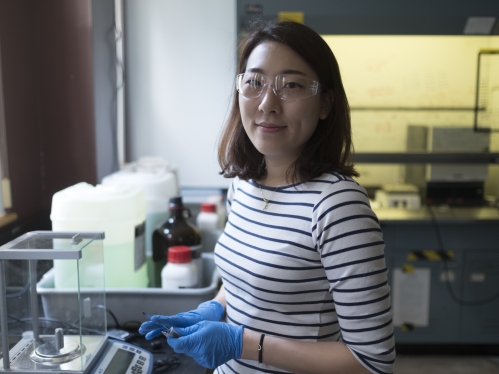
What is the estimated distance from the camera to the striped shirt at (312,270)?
33.2 inches

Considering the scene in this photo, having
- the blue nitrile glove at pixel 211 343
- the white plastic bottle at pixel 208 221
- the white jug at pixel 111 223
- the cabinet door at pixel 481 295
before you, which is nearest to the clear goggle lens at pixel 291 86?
the blue nitrile glove at pixel 211 343

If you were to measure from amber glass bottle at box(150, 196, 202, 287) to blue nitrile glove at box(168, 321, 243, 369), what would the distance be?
18.8 inches

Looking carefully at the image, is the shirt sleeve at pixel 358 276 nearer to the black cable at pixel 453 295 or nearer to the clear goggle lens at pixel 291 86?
the clear goggle lens at pixel 291 86

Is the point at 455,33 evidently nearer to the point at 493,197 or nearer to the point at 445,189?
the point at 445,189

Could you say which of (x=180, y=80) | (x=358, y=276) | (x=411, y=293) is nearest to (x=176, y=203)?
(x=358, y=276)

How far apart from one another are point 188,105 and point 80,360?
2.20m

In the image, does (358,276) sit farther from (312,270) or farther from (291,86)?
(291,86)

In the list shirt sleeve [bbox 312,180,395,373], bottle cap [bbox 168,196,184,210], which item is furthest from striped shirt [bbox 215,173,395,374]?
bottle cap [bbox 168,196,184,210]

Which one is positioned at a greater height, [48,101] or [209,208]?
[48,101]

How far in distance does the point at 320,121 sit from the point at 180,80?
2.07 m

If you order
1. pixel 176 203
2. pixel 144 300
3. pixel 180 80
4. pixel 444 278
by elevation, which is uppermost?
pixel 180 80

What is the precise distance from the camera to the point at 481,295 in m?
2.73

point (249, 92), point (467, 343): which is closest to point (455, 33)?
point (467, 343)

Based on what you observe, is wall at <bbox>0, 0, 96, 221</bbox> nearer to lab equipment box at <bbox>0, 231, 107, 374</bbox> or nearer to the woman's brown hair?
lab equipment box at <bbox>0, 231, 107, 374</bbox>
